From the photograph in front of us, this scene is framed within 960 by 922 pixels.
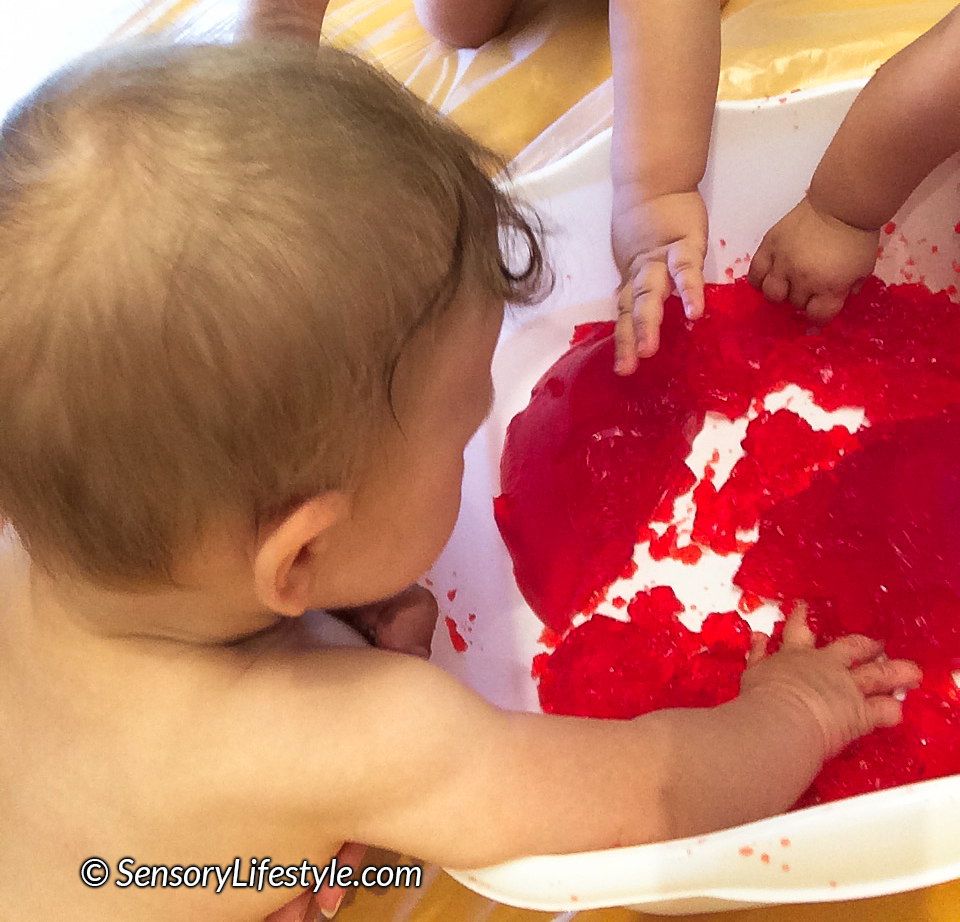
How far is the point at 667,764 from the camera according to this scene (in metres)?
0.44

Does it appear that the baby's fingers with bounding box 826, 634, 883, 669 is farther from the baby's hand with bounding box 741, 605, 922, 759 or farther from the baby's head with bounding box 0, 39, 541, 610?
the baby's head with bounding box 0, 39, 541, 610

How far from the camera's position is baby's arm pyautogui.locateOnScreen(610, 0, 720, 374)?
2.09ft

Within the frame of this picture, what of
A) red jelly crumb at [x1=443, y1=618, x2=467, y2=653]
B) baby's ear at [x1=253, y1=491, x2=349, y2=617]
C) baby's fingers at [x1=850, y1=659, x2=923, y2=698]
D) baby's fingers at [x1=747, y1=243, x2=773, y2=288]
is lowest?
baby's fingers at [x1=850, y1=659, x2=923, y2=698]

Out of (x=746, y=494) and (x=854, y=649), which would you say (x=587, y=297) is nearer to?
Result: (x=746, y=494)

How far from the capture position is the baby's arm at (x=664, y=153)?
636 millimetres

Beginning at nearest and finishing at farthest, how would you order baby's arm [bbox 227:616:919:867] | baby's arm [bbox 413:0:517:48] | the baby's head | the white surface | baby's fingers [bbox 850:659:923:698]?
the baby's head → baby's arm [bbox 227:616:919:867] → baby's fingers [bbox 850:659:923:698] → the white surface → baby's arm [bbox 413:0:517:48]

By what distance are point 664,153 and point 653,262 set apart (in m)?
0.08

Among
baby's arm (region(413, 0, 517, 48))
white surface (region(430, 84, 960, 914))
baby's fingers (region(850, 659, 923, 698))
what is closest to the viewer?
baby's fingers (region(850, 659, 923, 698))

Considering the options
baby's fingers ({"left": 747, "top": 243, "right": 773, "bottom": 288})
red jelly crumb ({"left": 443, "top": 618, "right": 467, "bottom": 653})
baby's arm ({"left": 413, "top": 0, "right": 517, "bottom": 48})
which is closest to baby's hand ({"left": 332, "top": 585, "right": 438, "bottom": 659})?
red jelly crumb ({"left": 443, "top": 618, "right": 467, "bottom": 653})

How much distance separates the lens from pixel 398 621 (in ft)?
1.90

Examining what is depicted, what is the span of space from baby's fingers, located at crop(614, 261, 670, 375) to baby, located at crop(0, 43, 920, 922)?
17 centimetres

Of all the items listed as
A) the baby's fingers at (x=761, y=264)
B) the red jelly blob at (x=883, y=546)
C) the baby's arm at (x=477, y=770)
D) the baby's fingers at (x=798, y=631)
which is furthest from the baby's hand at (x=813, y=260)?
the baby's arm at (x=477, y=770)

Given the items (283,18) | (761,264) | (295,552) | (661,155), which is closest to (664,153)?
(661,155)

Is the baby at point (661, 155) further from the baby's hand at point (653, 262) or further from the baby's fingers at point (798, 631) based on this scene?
the baby's fingers at point (798, 631)
